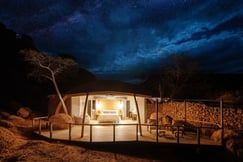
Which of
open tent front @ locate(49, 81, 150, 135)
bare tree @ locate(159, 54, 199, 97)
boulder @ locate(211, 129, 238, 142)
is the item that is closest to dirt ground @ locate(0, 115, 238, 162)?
boulder @ locate(211, 129, 238, 142)

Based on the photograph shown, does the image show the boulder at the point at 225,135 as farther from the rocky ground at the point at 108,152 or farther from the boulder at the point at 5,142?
the boulder at the point at 5,142

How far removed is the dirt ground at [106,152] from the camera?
791 cm

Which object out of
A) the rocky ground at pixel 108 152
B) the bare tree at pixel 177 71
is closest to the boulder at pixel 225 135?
the rocky ground at pixel 108 152

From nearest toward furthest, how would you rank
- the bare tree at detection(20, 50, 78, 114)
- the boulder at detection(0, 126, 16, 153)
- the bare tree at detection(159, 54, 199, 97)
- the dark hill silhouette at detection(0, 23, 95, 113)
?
the boulder at detection(0, 126, 16, 153)
the bare tree at detection(20, 50, 78, 114)
the bare tree at detection(159, 54, 199, 97)
the dark hill silhouette at detection(0, 23, 95, 113)

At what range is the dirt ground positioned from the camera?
7.91 metres

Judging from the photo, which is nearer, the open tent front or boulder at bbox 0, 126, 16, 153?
boulder at bbox 0, 126, 16, 153

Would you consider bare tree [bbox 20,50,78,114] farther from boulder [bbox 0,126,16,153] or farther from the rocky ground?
the rocky ground

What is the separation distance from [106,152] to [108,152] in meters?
0.10

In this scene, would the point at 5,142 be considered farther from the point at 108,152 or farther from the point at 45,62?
the point at 45,62

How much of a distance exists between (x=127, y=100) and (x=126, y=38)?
16.4 meters

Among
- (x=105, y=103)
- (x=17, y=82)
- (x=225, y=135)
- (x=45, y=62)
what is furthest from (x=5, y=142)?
(x=17, y=82)

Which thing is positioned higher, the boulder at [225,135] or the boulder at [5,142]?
the boulder at [225,135]

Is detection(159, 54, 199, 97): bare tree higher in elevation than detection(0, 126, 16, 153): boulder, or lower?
higher

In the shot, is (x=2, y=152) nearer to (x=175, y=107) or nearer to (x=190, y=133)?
(x=190, y=133)
